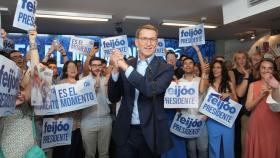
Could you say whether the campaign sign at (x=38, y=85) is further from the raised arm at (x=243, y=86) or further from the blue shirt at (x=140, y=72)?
the raised arm at (x=243, y=86)

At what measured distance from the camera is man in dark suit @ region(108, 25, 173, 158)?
195cm

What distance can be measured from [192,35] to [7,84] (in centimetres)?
358

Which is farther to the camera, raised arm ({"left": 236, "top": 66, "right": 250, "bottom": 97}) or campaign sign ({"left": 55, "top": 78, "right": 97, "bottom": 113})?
raised arm ({"left": 236, "top": 66, "right": 250, "bottom": 97})

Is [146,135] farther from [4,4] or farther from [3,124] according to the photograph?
[4,4]

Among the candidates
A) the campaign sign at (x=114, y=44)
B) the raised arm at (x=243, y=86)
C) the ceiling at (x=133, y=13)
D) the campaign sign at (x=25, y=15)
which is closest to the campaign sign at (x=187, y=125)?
the raised arm at (x=243, y=86)

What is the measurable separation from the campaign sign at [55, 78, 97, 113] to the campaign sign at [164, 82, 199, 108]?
1016 millimetres

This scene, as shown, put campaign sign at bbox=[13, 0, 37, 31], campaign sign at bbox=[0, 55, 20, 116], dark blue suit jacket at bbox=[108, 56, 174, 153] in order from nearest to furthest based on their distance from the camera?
campaign sign at bbox=[0, 55, 20, 116] → dark blue suit jacket at bbox=[108, 56, 174, 153] → campaign sign at bbox=[13, 0, 37, 31]

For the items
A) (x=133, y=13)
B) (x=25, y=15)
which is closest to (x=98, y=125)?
(x=25, y=15)

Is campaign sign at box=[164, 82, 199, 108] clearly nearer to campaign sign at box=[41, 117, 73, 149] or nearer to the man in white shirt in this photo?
the man in white shirt

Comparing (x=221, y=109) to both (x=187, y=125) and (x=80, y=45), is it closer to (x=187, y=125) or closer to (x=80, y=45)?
(x=187, y=125)

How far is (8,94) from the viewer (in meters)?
1.85

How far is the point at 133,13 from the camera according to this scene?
6984 mm

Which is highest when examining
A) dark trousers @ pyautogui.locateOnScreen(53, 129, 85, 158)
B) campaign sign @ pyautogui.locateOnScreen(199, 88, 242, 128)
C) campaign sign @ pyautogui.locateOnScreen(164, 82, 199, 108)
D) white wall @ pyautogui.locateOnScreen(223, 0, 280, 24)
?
white wall @ pyautogui.locateOnScreen(223, 0, 280, 24)

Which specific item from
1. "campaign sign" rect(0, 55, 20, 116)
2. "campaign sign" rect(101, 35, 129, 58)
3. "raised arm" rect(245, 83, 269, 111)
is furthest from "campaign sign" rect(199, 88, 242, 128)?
"campaign sign" rect(0, 55, 20, 116)
